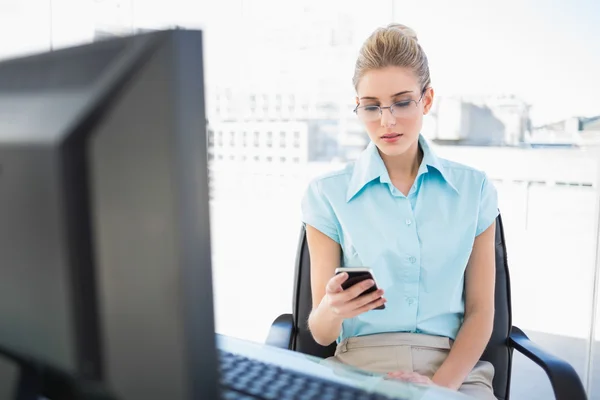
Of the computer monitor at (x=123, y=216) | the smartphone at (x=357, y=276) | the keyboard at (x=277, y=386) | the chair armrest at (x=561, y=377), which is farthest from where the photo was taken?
the chair armrest at (x=561, y=377)

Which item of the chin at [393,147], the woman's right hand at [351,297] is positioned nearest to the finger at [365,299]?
the woman's right hand at [351,297]

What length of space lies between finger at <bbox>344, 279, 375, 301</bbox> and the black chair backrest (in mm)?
394

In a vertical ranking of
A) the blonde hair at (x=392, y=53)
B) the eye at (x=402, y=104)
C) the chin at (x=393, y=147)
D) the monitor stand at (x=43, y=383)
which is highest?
the blonde hair at (x=392, y=53)

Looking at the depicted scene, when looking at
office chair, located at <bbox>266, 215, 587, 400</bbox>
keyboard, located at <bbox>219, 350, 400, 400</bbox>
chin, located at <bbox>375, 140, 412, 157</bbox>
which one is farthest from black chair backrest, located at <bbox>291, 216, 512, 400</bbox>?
keyboard, located at <bbox>219, 350, 400, 400</bbox>

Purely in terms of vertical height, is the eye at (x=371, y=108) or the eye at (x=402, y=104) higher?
the eye at (x=402, y=104)

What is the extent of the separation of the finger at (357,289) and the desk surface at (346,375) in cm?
15

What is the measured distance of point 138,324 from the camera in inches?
15.0

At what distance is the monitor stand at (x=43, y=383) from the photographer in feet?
1.38

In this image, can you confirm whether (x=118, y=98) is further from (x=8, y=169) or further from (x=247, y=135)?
(x=247, y=135)

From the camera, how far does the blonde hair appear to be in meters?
1.20

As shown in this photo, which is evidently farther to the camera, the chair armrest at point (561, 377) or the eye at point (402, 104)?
the eye at point (402, 104)

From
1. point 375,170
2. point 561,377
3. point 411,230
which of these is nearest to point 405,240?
point 411,230

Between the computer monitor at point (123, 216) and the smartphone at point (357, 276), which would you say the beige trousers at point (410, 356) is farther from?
the computer monitor at point (123, 216)

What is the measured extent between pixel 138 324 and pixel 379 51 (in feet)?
3.21
